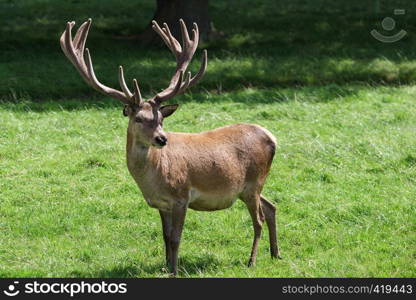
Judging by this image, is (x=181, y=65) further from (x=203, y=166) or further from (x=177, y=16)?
(x=177, y=16)

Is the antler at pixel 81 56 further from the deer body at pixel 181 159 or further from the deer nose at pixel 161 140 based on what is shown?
the deer nose at pixel 161 140

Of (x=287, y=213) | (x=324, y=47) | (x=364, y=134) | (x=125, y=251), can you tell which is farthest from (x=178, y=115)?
(x=324, y=47)

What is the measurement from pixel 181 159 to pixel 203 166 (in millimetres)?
246

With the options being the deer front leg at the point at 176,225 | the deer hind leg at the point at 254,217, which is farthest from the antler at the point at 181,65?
the deer hind leg at the point at 254,217

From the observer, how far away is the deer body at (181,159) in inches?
303

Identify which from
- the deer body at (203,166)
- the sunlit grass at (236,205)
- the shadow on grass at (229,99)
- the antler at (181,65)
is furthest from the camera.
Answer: the shadow on grass at (229,99)

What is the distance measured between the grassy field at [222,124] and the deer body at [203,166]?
2.55ft

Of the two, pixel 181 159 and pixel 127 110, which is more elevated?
pixel 127 110

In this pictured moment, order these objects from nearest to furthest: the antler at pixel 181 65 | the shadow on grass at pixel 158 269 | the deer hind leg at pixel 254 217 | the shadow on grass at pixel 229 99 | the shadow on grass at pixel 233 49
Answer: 1. the antler at pixel 181 65
2. the shadow on grass at pixel 158 269
3. the deer hind leg at pixel 254 217
4. the shadow on grass at pixel 229 99
5. the shadow on grass at pixel 233 49

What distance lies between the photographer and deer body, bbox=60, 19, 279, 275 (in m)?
7.68

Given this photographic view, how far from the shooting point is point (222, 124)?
1410 cm

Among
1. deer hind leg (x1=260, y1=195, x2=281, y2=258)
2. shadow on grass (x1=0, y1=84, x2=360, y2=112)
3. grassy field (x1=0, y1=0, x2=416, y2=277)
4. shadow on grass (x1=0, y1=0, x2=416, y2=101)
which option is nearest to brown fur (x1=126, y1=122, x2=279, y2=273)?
deer hind leg (x1=260, y1=195, x2=281, y2=258)

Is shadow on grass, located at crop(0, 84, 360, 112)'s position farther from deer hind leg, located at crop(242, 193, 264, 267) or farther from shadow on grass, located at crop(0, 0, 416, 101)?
deer hind leg, located at crop(242, 193, 264, 267)

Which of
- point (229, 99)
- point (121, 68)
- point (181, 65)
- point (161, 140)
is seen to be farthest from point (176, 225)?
point (229, 99)
